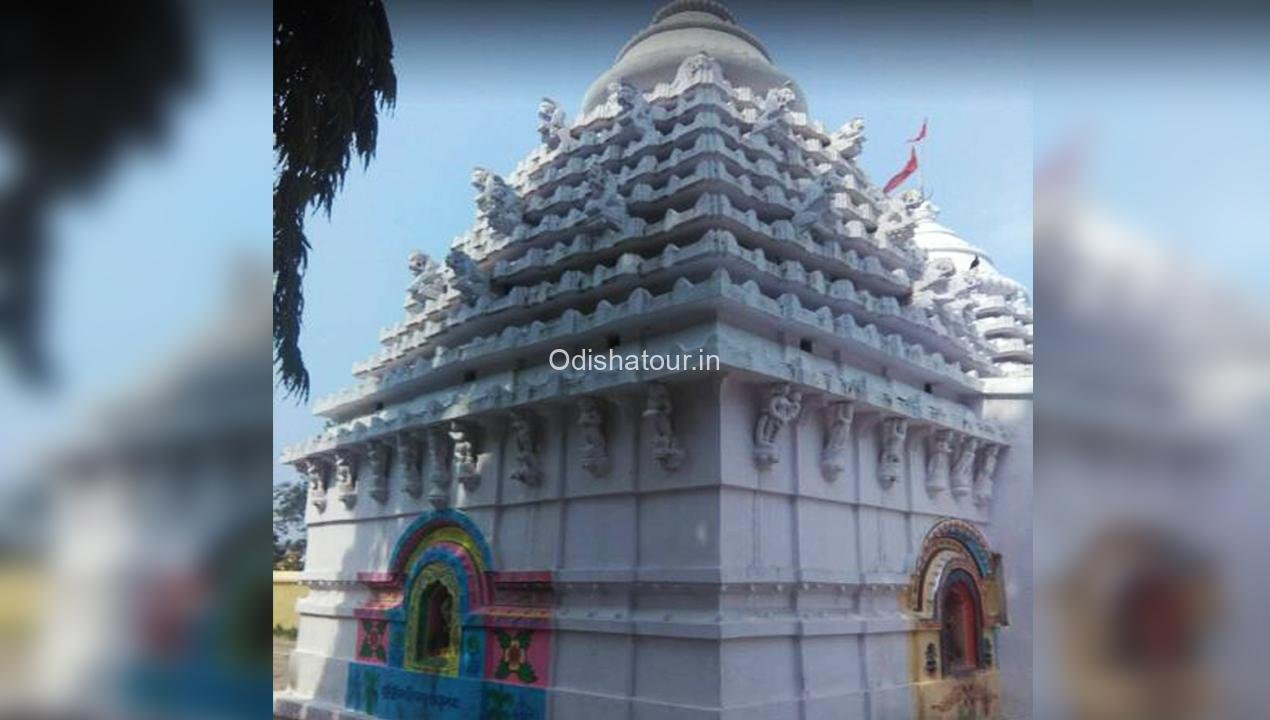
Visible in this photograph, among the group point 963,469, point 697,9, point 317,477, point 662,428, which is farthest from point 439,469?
point 697,9

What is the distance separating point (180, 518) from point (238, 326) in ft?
2.50

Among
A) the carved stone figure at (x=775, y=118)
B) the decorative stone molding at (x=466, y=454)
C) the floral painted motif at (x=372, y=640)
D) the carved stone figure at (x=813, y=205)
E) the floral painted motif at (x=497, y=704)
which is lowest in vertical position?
the floral painted motif at (x=497, y=704)

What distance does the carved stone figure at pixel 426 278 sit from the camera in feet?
36.5

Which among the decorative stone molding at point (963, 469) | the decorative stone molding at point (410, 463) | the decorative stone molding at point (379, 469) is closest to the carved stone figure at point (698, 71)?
the decorative stone molding at point (963, 469)

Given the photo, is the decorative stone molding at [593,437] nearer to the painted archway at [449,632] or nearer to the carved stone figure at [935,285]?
the painted archway at [449,632]

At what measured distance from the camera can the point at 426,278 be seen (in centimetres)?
1122

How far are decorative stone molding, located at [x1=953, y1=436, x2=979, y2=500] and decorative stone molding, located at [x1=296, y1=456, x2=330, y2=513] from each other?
776cm

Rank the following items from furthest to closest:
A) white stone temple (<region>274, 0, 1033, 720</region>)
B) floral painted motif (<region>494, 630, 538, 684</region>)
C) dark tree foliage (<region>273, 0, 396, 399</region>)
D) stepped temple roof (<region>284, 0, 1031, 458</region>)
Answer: floral painted motif (<region>494, 630, 538, 684</region>)
stepped temple roof (<region>284, 0, 1031, 458</region>)
white stone temple (<region>274, 0, 1033, 720</region>)
dark tree foliage (<region>273, 0, 396, 399</region>)

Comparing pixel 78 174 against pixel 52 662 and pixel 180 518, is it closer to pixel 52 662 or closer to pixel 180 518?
pixel 180 518

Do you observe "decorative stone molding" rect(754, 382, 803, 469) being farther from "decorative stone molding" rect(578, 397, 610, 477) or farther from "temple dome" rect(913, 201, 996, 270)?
"temple dome" rect(913, 201, 996, 270)

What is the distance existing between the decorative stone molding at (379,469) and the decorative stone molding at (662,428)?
14.2 ft

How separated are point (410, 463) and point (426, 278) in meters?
2.46

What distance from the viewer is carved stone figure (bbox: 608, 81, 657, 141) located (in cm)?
953

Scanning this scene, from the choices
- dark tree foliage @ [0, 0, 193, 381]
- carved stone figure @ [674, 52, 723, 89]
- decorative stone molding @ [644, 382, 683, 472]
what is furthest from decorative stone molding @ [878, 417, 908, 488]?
dark tree foliage @ [0, 0, 193, 381]
